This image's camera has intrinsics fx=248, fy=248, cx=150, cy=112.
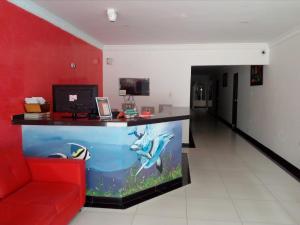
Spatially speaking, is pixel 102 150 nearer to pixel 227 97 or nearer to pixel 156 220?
pixel 156 220

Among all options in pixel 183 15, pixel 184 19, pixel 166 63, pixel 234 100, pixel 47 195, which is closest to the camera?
pixel 47 195

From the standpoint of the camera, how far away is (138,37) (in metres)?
5.26

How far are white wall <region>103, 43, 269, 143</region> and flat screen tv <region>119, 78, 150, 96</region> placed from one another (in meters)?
0.11

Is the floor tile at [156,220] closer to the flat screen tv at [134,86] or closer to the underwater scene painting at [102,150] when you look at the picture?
the underwater scene painting at [102,150]

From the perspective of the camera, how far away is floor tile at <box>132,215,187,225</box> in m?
2.66

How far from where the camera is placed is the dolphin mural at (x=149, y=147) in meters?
3.14

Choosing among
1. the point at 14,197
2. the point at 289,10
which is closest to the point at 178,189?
the point at 14,197

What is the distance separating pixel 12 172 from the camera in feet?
8.03

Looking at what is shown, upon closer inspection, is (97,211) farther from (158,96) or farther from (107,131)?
(158,96)

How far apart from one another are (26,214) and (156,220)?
1.35 metres

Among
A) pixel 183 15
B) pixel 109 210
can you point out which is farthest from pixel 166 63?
pixel 109 210

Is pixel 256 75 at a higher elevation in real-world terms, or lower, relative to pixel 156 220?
higher

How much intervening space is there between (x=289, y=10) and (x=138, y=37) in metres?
2.85

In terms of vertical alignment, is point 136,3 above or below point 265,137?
above
